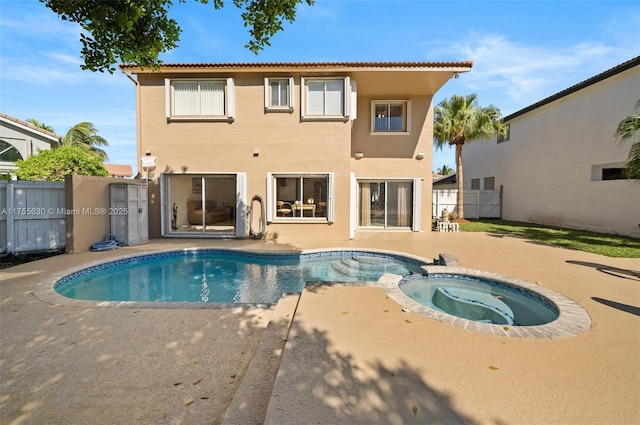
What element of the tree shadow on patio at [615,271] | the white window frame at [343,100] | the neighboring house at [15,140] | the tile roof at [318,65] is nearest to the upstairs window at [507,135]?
the tile roof at [318,65]

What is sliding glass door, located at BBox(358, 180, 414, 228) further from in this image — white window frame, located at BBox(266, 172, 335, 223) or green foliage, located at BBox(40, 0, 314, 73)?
green foliage, located at BBox(40, 0, 314, 73)

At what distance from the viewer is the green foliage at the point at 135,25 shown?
4689mm

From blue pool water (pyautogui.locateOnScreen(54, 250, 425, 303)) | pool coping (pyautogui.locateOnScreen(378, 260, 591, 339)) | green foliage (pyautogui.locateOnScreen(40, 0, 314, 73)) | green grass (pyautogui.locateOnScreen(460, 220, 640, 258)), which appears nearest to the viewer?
pool coping (pyautogui.locateOnScreen(378, 260, 591, 339))

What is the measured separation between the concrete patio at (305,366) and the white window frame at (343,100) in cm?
826

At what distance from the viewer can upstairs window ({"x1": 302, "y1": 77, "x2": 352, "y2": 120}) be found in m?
11.5

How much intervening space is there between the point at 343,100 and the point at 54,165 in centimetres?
1173

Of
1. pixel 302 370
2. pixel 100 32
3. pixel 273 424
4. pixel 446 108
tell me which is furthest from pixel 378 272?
pixel 446 108

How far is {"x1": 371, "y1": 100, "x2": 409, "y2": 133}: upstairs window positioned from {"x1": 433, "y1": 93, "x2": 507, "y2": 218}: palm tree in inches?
187

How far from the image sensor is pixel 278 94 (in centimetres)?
1180

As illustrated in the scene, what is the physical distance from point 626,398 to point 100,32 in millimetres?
8115

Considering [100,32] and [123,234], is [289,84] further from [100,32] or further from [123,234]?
[123,234]

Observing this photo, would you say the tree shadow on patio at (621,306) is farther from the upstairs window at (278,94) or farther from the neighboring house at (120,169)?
the neighboring house at (120,169)

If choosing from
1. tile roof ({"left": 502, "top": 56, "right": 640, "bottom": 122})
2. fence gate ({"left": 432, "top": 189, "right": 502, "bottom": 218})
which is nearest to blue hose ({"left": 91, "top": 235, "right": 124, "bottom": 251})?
fence gate ({"left": 432, "top": 189, "right": 502, "bottom": 218})

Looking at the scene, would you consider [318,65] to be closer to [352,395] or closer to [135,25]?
[135,25]
